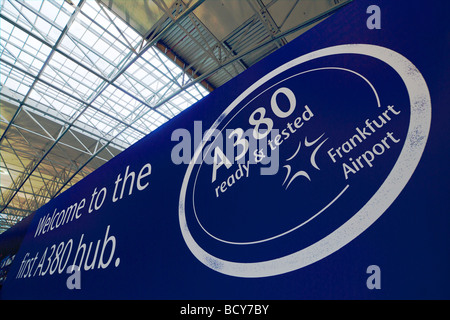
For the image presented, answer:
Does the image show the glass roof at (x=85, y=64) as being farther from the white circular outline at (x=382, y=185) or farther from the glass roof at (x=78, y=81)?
the white circular outline at (x=382, y=185)

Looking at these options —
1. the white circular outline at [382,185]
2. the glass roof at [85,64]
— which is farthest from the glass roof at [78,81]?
the white circular outline at [382,185]

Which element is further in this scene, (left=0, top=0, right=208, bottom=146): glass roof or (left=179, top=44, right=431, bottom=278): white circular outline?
(left=0, top=0, right=208, bottom=146): glass roof

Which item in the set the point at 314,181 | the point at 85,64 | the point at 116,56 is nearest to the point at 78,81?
the point at 85,64

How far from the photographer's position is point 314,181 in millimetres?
1386

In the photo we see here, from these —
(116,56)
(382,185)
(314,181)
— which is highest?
(116,56)

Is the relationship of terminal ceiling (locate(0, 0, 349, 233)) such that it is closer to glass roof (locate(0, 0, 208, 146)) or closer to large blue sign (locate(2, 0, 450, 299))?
glass roof (locate(0, 0, 208, 146))

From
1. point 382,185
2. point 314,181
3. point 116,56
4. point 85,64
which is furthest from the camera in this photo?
point 85,64

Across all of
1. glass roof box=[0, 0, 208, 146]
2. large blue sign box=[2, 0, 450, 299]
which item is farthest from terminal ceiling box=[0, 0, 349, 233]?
large blue sign box=[2, 0, 450, 299]

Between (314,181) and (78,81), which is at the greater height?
(78,81)

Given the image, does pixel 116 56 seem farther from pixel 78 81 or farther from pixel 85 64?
pixel 78 81

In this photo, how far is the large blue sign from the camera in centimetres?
107
